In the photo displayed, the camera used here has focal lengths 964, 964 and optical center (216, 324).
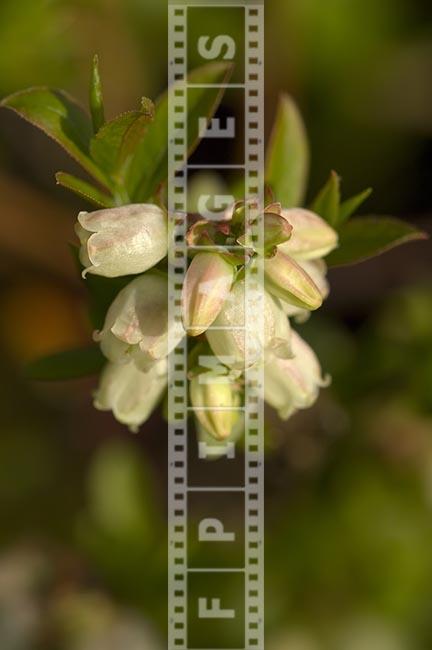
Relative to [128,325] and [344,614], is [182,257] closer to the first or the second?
[128,325]

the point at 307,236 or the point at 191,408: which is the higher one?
the point at 307,236

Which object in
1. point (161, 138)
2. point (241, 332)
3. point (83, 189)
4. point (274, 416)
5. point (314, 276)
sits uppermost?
point (161, 138)

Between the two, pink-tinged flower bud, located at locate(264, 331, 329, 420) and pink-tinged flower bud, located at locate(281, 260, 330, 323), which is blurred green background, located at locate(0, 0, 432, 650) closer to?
pink-tinged flower bud, located at locate(264, 331, 329, 420)

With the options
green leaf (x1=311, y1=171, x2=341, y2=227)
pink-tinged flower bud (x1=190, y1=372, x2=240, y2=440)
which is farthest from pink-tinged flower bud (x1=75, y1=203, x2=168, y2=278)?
green leaf (x1=311, y1=171, x2=341, y2=227)

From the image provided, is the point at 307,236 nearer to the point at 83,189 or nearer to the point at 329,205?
the point at 329,205

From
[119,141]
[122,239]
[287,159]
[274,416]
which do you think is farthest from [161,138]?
[274,416]

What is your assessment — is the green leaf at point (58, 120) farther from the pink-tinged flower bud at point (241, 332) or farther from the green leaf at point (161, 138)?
the pink-tinged flower bud at point (241, 332)

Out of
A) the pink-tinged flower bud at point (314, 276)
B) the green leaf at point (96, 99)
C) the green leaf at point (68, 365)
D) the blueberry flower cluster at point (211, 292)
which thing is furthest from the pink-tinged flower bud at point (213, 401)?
the green leaf at point (96, 99)
